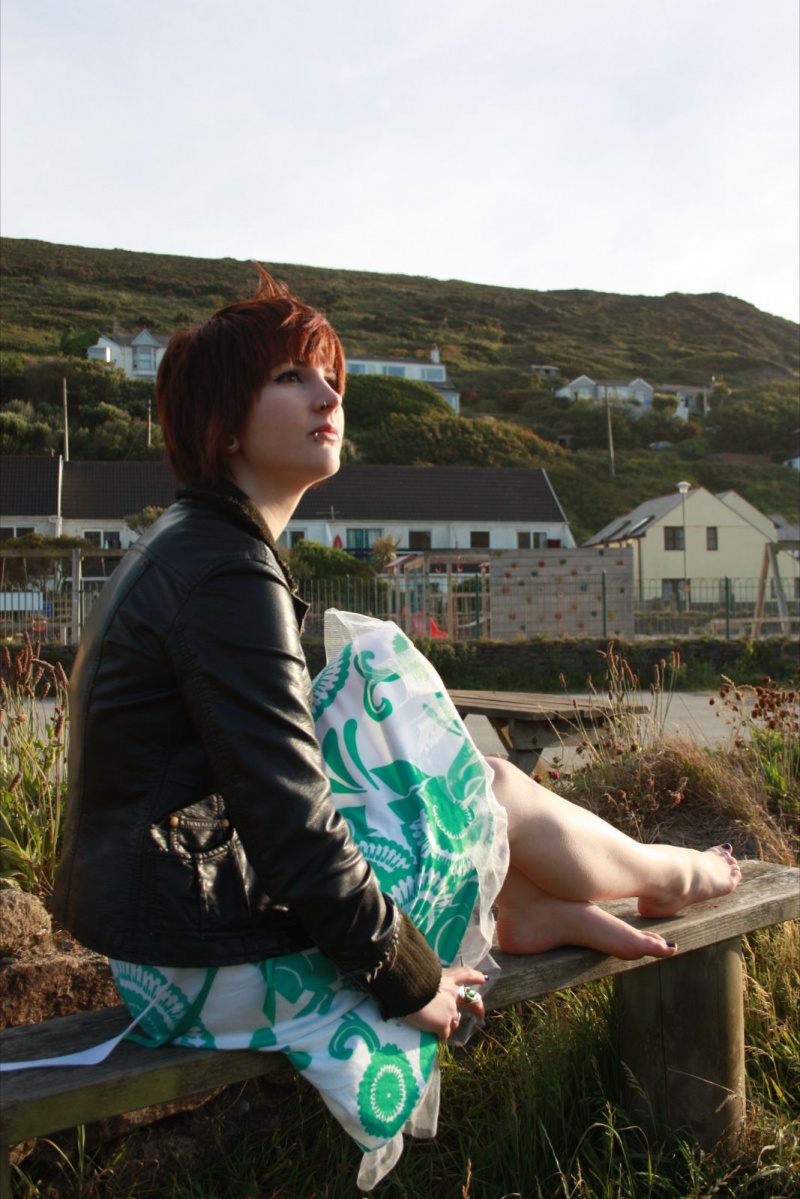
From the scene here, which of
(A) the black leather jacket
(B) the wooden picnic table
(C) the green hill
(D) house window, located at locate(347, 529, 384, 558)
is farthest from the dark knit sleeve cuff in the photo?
(C) the green hill

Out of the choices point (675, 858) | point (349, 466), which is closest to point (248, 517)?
point (675, 858)

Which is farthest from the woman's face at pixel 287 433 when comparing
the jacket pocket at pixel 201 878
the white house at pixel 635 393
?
the white house at pixel 635 393

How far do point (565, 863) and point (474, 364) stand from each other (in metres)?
101

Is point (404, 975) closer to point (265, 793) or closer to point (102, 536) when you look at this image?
point (265, 793)

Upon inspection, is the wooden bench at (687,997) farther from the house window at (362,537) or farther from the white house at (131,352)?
the white house at (131,352)

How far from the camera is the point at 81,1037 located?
1652 mm

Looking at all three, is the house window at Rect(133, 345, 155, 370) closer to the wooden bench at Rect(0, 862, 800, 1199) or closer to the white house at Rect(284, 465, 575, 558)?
the white house at Rect(284, 465, 575, 558)

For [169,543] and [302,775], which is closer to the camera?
[302,775]

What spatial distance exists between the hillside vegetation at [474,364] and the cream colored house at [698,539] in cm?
931

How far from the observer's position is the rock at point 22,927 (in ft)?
8.21

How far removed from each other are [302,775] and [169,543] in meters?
0.42

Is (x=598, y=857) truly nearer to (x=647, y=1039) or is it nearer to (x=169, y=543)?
(x=647, y=1039)

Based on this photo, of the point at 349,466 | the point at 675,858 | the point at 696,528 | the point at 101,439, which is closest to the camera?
the point at 675,858

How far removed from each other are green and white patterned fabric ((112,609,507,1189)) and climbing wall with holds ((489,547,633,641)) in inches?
608
